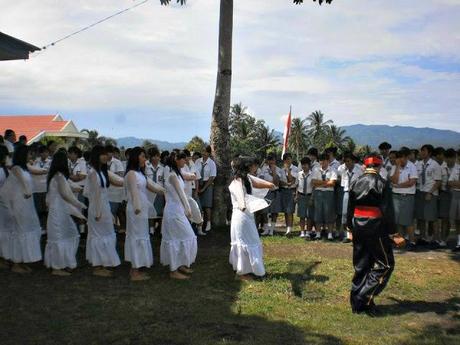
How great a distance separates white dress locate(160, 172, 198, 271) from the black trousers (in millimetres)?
Answer: 2799

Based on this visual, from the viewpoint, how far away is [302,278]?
774cm

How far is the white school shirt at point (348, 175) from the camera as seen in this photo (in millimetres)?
10273

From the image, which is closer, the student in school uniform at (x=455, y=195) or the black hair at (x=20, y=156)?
the black hair at (x=20, y=156)

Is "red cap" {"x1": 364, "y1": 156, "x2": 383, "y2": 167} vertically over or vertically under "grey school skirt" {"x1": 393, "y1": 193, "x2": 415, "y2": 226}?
over

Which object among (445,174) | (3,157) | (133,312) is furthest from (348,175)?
(3,157)

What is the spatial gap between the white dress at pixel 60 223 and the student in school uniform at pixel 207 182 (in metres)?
4.43

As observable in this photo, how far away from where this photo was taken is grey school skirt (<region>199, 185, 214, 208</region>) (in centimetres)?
1190

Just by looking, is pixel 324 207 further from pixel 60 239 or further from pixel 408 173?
pixel 60 239

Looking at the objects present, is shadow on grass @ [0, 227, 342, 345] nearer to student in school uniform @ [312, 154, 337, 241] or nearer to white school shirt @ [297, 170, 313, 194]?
student in school uniform @ [312, 154, 337, 241]

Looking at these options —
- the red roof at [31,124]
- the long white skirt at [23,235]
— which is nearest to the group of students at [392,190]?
the long white skirt at [23,235]

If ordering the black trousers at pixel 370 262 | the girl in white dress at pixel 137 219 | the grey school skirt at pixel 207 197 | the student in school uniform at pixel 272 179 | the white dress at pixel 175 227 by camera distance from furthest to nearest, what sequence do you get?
the grey school skirt at pixel 207 197 → the student in school uniform at pixel 272 179 → the white dress at pixel 175 227 → the girl in white dress at pixel 137 219 → the black trousers at pixel 370 262

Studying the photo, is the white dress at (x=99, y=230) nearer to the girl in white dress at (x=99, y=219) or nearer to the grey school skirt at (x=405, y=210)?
the girl in white dress at (x=99, y=219)

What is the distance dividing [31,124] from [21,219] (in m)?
37.6

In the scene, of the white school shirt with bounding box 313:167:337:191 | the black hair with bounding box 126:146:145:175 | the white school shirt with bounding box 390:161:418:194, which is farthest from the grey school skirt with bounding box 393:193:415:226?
the black hair with bounding box 126:146:145:175
